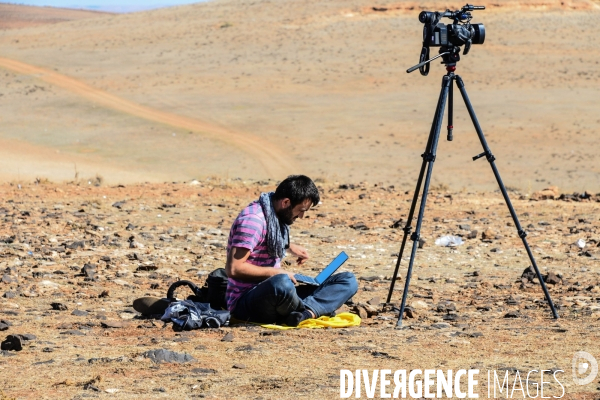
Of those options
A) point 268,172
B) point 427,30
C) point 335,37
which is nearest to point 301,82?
point 335,37

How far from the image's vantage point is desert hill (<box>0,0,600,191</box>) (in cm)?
2211

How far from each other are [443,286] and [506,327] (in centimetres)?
192

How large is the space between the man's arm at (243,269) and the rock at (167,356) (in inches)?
34.5

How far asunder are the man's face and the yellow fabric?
27.3 inches

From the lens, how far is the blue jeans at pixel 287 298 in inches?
237

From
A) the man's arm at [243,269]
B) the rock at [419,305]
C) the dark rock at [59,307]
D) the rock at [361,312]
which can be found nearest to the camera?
the man's arm at [243,269]

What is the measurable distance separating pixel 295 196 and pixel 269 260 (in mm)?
580

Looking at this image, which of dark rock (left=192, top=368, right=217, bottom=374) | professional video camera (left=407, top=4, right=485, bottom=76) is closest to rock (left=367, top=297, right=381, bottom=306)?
professional video camera (left=407, top=4, right=485, bottom=76)

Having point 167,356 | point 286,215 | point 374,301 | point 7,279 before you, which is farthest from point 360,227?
point 167,356

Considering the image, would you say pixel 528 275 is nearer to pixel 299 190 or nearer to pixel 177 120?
pixel 299 190

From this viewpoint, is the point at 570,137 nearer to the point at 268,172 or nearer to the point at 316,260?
the point at 268,172

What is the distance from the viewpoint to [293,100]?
31828 millimetres

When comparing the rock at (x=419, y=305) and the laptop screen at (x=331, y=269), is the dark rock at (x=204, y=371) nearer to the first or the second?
the laptop screen at (x=331, y=269)

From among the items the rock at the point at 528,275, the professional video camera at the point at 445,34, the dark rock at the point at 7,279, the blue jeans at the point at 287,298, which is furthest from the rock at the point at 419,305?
the dark rock at the point at 7,279
